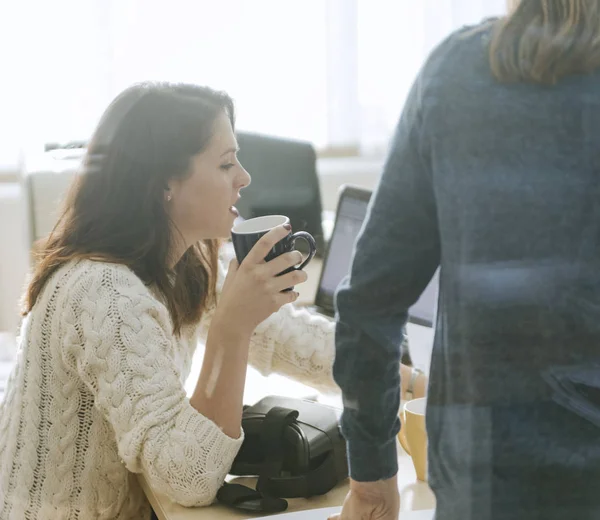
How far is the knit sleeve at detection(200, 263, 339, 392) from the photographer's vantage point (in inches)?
45.2

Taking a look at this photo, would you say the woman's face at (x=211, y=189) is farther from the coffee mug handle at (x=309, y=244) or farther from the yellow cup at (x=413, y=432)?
the yellow cup at (x=413, y=432)

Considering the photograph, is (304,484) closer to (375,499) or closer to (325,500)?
(325,500)

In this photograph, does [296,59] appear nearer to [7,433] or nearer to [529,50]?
[7,433]

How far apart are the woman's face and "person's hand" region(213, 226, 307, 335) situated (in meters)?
0.17

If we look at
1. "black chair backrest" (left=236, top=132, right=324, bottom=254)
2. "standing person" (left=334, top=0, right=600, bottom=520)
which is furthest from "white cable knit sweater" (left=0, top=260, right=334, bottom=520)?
"black chair backrest" (left=236, top=132, right=324, bottom=254)

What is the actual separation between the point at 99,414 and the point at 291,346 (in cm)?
30

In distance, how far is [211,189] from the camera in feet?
3.36

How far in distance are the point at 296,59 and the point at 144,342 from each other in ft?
6.57

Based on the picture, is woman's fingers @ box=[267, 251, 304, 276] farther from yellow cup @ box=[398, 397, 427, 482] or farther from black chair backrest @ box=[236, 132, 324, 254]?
black chair backrest @ box=[236, 132, 324, 254]

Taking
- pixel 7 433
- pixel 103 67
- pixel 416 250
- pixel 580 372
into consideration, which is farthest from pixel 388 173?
pixel 103 67

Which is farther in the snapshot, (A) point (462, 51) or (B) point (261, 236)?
(B) point (261, 236)

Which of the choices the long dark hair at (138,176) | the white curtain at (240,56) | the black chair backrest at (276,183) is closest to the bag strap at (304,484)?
the long dark hair at (138,176)

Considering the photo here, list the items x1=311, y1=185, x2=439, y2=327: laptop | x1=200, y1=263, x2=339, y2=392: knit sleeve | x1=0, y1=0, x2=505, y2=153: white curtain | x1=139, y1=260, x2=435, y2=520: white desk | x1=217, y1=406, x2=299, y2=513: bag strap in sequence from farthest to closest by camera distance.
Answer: x1=0, y1=0, x2=505, y2=153: white curtain
x1=311, y1=185, x2=439, y2=327: laptop
x1=200, y1=263, x2=339, y2=392: knit sleeve
x1=217, y1=406, x2=299, y2=513: bag strap
x1=139, y1=260, x2=435, y2=520: white desk

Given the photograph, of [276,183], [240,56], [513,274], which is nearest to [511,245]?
[513,274]
